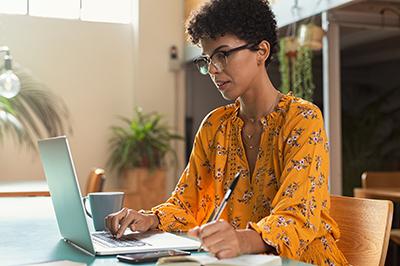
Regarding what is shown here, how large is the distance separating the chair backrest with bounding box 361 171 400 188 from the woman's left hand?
125 inches

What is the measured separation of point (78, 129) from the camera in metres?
7.17

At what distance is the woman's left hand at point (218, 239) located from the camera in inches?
41.8

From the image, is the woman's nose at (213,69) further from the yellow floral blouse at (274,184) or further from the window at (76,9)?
the window at (76,9)

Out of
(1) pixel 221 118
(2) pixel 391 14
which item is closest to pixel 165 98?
(2) pixel 391 14

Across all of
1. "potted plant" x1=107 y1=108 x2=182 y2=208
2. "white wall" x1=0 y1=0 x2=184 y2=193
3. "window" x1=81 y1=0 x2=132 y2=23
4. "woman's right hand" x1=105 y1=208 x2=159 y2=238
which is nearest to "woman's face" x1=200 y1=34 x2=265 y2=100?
"woman's right hand" x1=105 y1=208 x2=159 y2=238

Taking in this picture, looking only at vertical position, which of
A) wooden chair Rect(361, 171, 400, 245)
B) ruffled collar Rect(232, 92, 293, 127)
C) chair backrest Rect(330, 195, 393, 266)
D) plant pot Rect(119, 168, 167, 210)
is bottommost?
plant pot Rect(119, 168, 167, 210)

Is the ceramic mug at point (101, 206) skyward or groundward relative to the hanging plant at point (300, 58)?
groundward

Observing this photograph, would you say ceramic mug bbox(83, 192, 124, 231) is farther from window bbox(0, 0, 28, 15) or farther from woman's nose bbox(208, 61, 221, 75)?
window bbox(0, 0, 28, 15)

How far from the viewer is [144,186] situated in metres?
6.87

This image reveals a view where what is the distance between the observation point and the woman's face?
4.88 ft

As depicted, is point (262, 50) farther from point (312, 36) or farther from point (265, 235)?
point (312, 36)

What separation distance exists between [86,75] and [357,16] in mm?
3493

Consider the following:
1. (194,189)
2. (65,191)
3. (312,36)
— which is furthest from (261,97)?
(312,36)

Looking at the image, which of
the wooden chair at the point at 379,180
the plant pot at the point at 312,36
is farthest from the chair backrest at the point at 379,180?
the plant pot at the point at 312,36
